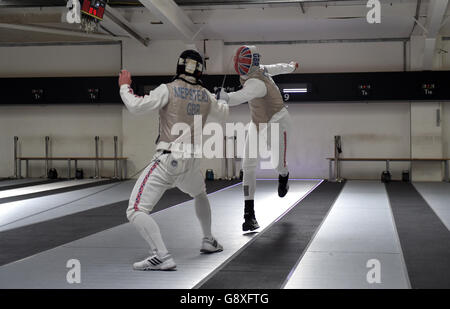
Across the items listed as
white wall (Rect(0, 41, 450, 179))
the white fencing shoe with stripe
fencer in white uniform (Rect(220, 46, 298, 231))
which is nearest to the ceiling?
white wall (Rect(0, 41, 450, 179))

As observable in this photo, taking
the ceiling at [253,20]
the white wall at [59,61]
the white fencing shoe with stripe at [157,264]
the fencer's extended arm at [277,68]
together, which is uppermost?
the ceiling at [253,20]

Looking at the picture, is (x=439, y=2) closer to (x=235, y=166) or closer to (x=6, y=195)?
(x=235, y=166)

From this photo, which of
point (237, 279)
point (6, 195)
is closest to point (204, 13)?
point (6, 195)

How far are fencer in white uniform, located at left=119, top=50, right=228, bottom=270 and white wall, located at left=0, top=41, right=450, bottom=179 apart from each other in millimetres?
6962

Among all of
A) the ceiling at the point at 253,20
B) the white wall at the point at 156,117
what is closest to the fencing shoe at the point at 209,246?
the ceiling at the point at 253,20

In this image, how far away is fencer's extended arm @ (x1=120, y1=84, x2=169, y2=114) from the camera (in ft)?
9.04

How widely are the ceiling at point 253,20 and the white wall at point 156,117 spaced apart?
0.36 m

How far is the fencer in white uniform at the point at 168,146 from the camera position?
2.83 meters

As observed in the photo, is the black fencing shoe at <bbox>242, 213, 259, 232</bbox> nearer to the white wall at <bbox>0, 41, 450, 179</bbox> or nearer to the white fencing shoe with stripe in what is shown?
the white fencing shoe with stripe

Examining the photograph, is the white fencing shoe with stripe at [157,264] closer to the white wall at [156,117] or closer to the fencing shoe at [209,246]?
the fencing shoe at [209,246]

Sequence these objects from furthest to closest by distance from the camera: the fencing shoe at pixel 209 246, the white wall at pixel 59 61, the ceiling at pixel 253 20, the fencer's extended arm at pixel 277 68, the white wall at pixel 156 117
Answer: the white wall at pixel 59 61 < the white wall at pixel 156 117 < the ceiling at pixel 253 20 < the fencer's extended arm at pixel 277 68 < the fencing shoe at pixel 209 246

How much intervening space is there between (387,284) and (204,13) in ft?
23.6

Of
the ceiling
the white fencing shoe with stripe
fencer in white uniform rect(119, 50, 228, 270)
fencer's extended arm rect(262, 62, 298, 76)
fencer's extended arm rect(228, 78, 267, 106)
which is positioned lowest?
the white fencing shoe with stripe

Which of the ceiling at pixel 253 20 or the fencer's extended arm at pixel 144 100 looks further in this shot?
the ceiling at pixel 253 20
